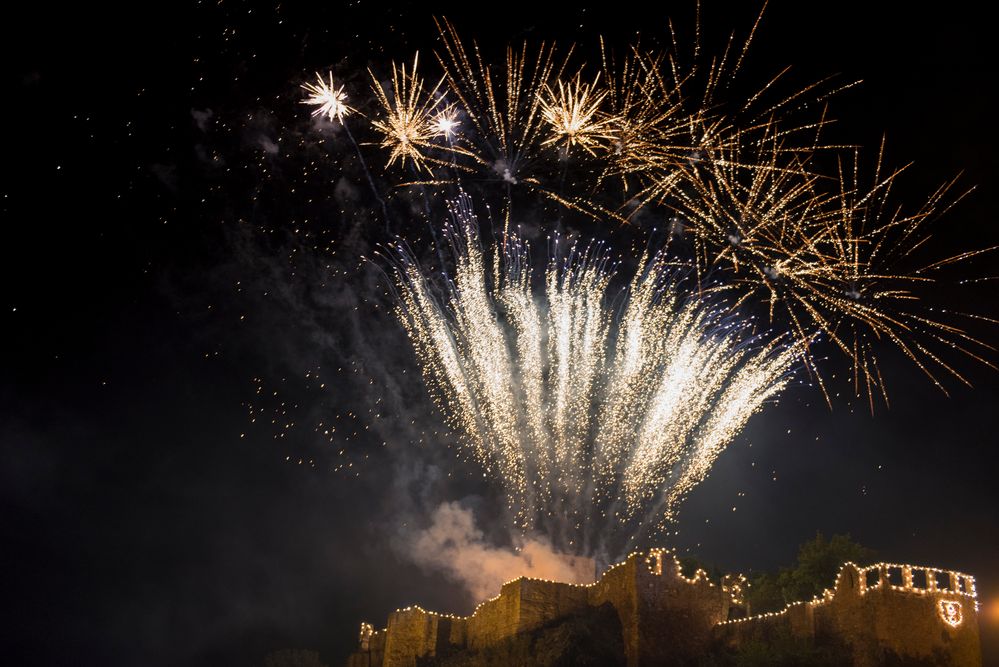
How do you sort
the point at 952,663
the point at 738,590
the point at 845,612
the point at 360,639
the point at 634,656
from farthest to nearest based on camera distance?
the point at 360,639 < the point at 738,590 < the point at 634,656 < the point at 845,612 < the point at 952,663

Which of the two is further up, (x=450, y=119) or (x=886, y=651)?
(x=450, y=119)

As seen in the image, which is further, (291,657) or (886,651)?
(291,657)

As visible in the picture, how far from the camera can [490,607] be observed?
118 ft

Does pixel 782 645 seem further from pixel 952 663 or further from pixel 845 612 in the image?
pixel 952 663

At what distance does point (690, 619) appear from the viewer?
102 ft

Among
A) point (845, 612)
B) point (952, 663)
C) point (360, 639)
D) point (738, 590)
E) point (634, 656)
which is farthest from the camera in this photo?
point (360, 639)

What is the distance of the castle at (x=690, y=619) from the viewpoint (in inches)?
940

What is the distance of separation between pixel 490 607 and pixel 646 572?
836 cm

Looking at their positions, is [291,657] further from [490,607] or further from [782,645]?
[782,645]

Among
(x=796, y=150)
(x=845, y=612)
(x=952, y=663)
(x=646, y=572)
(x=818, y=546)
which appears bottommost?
(x=952, y=663)

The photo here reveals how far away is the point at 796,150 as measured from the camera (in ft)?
56.3

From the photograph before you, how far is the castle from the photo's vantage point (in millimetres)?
23875

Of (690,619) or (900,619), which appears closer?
(900,619)

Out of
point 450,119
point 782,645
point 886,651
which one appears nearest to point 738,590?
point 782,645
